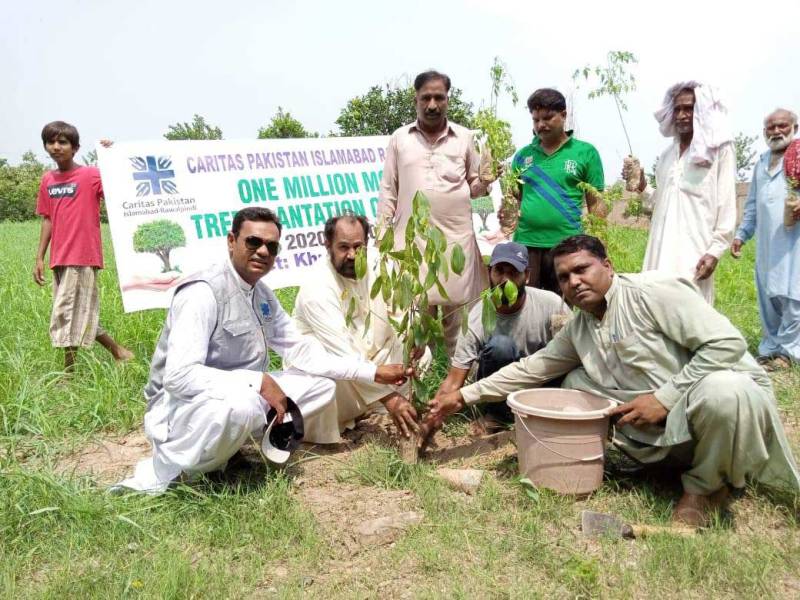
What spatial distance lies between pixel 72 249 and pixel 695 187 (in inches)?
162

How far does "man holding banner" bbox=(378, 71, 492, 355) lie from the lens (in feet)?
12.8

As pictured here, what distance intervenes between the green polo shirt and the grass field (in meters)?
1.41

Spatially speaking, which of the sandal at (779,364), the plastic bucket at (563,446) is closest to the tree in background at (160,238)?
the plastic bucket at (563,446)

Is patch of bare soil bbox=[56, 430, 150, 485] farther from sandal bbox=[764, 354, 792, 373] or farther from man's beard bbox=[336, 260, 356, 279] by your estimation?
sandal bbox=[764, 354, 792, 373]

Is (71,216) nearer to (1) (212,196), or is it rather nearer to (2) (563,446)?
(1) (212,196)

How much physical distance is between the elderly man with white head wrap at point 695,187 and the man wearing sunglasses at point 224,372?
79.4 inches

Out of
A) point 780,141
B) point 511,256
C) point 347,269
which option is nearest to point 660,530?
point 511,256

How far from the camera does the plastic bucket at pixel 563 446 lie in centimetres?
262

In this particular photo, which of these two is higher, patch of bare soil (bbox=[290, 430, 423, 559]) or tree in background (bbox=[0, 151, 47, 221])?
tree in background (bbox=[0, 151, 47, 221])

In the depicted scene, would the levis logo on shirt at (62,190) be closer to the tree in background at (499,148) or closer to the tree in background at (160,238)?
the tree in background at (160,238)

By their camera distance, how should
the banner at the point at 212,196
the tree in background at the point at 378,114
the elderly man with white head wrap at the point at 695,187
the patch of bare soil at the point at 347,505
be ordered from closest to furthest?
the patch of bare soil at the point at 347,505 → the elderly man with white head wrap at the point at 695,187 → the banner at the point at 212,196 → the tree in background at the point at 378,114

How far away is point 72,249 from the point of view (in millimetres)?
4508

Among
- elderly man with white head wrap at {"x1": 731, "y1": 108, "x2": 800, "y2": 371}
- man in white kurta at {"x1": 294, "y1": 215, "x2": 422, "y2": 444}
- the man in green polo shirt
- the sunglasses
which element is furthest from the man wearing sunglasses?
elderly man with white head wrap at {"x1": 731, "y1": 108, "x2": 800, "y2": 371}

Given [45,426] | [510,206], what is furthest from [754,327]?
[45,426]
